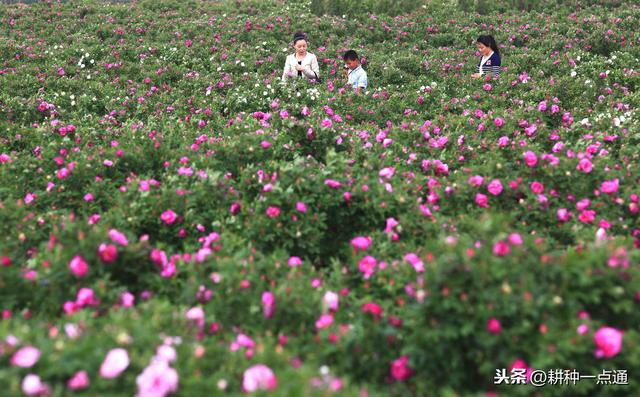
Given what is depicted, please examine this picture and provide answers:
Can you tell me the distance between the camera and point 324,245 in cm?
351

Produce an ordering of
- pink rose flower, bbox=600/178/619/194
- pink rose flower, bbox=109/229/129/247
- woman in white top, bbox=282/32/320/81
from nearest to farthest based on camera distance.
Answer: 1. pink rose flower, bbox=109/229/129/247
2. pink rose flower, bbox=600/178/619/194
3. woman in white top, bbox=282/32/320/81

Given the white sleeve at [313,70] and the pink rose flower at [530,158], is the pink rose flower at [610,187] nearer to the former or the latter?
the pink rose flower at [530,158]

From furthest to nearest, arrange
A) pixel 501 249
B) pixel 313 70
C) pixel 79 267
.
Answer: pixel 313 70, pixel 79 267, pixel 501 249

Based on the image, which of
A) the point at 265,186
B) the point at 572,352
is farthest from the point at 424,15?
the point at 572,352

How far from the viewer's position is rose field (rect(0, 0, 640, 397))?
2086mm

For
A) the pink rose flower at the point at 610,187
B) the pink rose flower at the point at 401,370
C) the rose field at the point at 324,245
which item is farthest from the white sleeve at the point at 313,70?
the pink rose flower at the point at 401,370

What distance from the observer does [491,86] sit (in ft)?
25.7

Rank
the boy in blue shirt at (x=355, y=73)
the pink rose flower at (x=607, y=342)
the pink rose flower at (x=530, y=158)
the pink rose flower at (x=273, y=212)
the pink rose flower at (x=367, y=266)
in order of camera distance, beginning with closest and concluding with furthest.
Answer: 1. the pink rose flower at (x=607, y=342)
2. the pink rose flower at (x=367, y=266)
3. the pink rose flower at (x=273, y=212)
4. the pink rose flower at (x=530, y=158)
5. the boy in blue shirt at (x=355, y=73)

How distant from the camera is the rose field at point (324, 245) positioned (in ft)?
6.84

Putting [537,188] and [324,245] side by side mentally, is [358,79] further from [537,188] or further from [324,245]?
[324,245]

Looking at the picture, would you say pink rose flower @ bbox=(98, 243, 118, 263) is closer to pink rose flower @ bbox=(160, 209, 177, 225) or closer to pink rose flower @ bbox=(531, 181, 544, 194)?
pink rose flower @ bbox=(160, 209, 177, 225)

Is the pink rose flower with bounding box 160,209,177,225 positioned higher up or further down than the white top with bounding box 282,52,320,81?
further down

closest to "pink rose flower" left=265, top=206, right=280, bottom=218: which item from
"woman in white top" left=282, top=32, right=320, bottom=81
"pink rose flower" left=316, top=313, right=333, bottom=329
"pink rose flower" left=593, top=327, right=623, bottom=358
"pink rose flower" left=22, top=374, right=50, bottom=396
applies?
"pink rose flower" left=316, top=313, right=333, bottom=329

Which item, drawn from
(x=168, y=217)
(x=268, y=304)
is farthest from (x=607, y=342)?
(x=168, y=217)
